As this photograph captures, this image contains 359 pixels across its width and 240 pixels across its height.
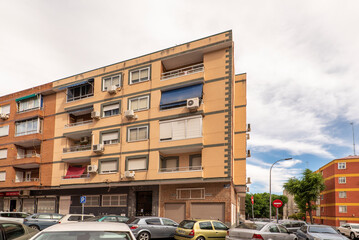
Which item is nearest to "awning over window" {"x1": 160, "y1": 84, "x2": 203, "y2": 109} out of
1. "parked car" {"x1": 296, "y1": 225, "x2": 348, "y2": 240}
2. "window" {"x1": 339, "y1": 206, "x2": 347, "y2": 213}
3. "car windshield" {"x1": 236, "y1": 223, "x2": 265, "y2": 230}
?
"parked car" {"x1": 296, "y1": 225, "x2": 348, "y2": 240}

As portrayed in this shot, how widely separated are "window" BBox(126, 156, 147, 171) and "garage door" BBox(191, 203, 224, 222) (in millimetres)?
5481

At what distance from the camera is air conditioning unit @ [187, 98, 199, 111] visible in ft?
79.2

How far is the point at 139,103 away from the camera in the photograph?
27969mm

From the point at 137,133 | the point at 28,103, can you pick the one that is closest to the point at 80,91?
the point at 28,103

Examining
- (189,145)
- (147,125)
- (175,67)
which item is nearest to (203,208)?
(189,145)

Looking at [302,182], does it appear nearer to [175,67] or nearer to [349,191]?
[349,191]

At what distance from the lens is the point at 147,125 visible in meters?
26.7

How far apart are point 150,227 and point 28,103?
26.1m

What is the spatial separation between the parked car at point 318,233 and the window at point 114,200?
15898mm

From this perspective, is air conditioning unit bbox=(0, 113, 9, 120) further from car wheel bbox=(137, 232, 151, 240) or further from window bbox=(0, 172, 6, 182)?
car wheel bbox=(137, 232, 151, 240)

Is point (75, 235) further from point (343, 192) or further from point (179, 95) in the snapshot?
point (343, 192)

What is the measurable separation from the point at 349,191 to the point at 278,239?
144 feet

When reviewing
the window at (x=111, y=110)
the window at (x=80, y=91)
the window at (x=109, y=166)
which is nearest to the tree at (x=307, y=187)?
the window at (x=109, y=166)

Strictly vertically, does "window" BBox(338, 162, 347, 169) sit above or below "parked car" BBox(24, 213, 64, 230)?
above
